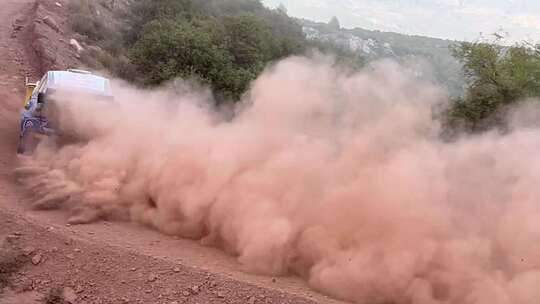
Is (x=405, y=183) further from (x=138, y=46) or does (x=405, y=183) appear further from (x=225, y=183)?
(x=138, y=46)

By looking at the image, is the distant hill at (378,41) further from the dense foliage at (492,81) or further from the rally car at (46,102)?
the rally car at (46,102)

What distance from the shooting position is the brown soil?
798 cm

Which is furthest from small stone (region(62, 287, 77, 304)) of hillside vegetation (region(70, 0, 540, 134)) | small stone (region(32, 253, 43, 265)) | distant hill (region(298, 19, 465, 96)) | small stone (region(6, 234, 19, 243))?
distant hill (region(298, 19, 465, 96))

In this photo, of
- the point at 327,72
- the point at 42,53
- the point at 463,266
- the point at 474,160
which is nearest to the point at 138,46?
the point at 42,53

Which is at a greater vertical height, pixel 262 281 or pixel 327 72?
pixel 327 72

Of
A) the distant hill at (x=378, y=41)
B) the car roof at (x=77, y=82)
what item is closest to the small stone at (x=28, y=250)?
the car roof at (x=77, y=82)

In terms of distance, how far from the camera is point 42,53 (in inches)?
747

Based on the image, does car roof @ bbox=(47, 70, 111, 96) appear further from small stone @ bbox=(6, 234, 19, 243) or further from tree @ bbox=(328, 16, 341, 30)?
tree @ bbox=(328, 16, 341, 30)

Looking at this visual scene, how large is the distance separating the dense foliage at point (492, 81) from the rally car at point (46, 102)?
8486 millimetres

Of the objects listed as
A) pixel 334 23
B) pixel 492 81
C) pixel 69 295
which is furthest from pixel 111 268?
pixel 334 23

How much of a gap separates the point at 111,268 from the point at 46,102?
17.4ft

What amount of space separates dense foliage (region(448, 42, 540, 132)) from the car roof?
819 centimetres

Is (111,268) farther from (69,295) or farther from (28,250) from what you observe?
(28,250)

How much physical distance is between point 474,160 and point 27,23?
18148 millimetres
